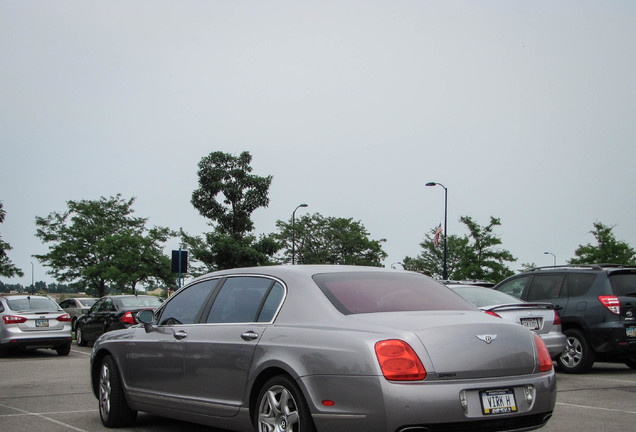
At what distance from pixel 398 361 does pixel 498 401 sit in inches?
30.1

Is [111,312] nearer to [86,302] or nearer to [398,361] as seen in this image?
[86,302]

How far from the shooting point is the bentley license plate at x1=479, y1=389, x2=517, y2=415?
208 inches

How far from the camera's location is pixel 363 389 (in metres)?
5.21

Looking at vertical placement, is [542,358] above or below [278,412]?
above

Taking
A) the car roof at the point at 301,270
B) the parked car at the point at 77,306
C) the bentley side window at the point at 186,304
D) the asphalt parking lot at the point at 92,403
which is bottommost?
the asphalt parking lot at the point at 92,403

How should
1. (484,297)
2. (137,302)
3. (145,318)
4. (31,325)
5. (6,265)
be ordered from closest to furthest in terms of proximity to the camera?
(145,318) < (484,297) < (31,325) < (137,302) < (6,265)

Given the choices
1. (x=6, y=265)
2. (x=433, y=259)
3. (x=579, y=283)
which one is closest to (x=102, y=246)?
(x=6, y=265)

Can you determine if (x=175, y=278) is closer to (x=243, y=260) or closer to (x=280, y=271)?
(x=243, y=260)

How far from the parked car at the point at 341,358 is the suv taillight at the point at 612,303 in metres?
7.63

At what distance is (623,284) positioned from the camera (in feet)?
44.9

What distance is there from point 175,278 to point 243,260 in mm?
9426

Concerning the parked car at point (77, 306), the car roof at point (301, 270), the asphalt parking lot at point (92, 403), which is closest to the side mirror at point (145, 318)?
the asphalt parking lot at point (92, 403)

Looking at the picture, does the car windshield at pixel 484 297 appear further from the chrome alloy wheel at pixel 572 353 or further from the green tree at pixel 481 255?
the green tree at pixel 481 255

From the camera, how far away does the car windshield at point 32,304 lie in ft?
64.2
